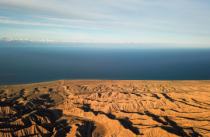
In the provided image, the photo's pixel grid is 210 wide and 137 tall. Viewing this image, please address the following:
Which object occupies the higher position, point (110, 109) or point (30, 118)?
point (110, 109)

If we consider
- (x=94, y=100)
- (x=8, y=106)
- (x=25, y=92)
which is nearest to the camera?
(x=8, y=106)

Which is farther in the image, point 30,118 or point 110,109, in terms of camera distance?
point 110,109

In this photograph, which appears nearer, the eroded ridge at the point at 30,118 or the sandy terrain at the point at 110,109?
the eroded ridge at the point at 30,118

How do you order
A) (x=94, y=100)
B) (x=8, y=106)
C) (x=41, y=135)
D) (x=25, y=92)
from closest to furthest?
(x=41, y=135)
(x=8, y=106)
(x=94, y=100)
(x=25, y=92)

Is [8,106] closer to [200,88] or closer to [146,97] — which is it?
[146,97]

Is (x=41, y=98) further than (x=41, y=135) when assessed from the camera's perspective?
Yes

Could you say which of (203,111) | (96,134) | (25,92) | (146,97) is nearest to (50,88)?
(25,92)

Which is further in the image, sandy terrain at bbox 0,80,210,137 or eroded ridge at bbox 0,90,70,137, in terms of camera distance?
sandy terrain at bbox 0,80,210,137

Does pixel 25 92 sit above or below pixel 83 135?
above
